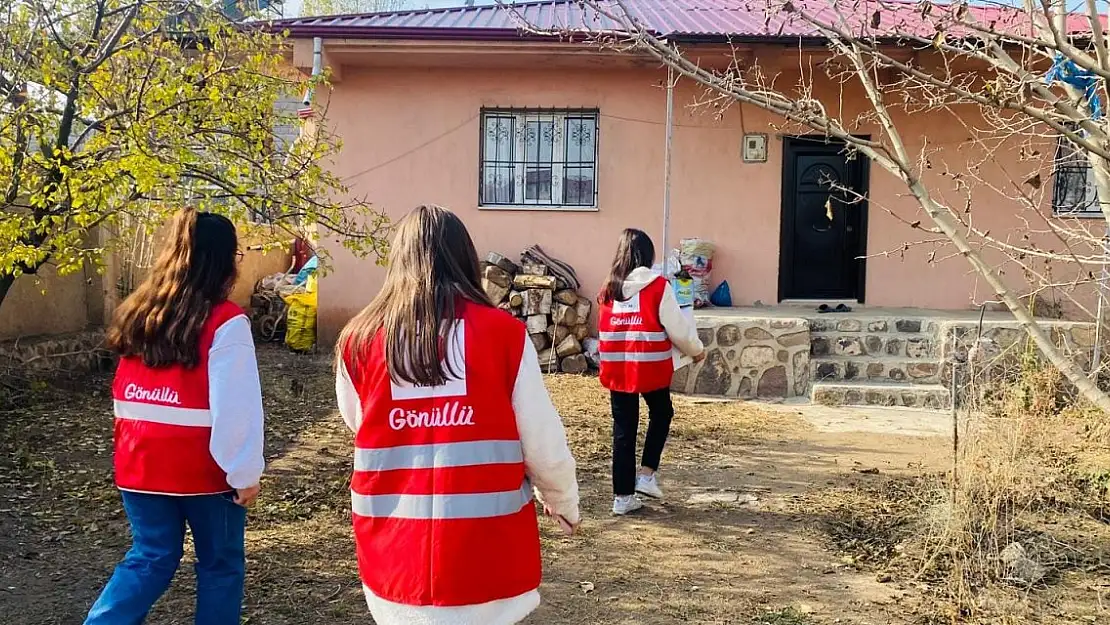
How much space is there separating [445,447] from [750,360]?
21.5 feet

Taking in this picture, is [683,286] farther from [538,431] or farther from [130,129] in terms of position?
[538,431]

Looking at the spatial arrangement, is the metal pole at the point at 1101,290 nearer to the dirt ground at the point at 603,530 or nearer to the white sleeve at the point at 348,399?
the dirt ground at the point at 603,530

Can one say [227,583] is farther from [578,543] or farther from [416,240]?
[578,543]

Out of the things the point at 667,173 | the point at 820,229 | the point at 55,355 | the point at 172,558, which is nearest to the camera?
the point at 172,558

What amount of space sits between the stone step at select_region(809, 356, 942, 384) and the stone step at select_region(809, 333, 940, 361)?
0.13 metres

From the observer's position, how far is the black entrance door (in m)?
9.76

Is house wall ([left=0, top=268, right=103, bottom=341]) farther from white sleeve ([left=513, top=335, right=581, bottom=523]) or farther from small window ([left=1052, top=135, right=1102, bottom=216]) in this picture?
small window ([left=1052, top=135, right=1102, bottom=216])

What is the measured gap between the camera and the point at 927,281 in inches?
377

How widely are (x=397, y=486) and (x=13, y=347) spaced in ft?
21.9

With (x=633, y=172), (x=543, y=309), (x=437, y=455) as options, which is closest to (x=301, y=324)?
(x=543, y=309)

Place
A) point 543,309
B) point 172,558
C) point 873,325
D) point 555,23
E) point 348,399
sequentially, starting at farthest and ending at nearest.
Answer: point 543,309 → point 555,23 → point 873,325 → point 172,558 → point 348,399

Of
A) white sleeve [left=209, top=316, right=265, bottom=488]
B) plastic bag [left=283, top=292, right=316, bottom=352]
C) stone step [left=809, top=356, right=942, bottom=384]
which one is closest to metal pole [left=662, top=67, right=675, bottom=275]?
stone step [left=809, top=356, right=942, bottom=384]

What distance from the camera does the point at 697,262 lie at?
370 inches

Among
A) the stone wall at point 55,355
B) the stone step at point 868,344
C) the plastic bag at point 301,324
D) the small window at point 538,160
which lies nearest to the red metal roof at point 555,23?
the small window at point 538,160
